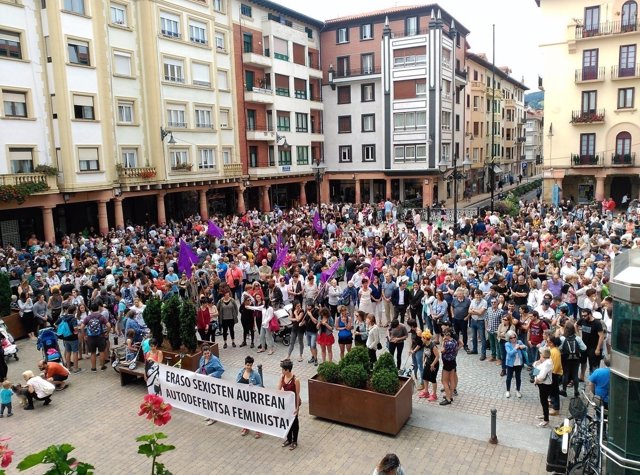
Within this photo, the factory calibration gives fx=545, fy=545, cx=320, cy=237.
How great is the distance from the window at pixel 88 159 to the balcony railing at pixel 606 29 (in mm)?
34846

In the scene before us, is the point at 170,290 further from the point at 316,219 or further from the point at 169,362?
the point at 316,219

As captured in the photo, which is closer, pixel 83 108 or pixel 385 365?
pixel 385 365

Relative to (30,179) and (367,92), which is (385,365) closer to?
(30,179)

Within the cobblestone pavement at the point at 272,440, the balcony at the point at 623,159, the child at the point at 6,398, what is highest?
the balcony at the point at 623,159

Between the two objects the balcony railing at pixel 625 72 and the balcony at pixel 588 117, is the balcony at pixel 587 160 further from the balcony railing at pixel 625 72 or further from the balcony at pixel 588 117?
the balcony railing at pixel 625 72

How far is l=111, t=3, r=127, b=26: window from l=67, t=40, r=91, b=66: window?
9.83 ft

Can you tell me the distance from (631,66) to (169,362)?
3999cm

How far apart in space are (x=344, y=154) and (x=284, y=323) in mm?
38122

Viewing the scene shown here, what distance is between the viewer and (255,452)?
1009 cm

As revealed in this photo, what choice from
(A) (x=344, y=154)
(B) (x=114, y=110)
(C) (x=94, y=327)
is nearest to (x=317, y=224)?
(B) (x=114, y=110)

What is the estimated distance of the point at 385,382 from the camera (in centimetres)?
1017

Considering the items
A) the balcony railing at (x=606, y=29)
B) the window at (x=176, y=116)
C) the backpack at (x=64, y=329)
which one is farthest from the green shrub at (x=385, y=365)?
the balcony railing at (x=606, y=29)

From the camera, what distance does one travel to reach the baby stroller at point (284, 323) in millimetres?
15031

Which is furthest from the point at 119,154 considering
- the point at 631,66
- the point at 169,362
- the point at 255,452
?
the point at 631,66
